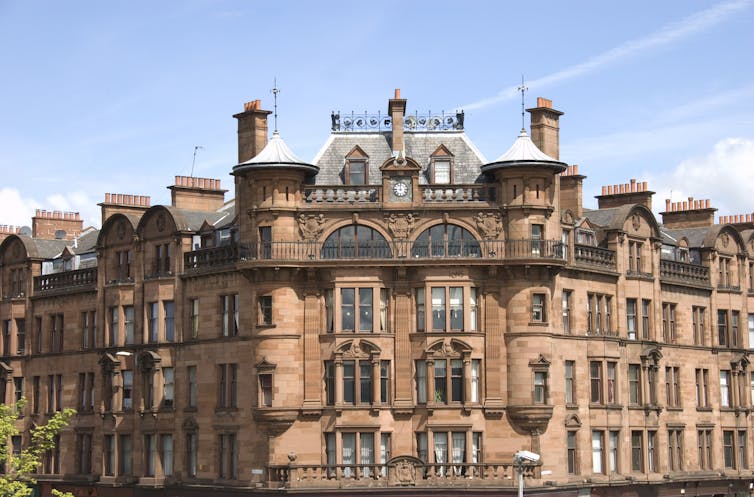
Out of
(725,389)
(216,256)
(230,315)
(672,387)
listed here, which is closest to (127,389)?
(230,315)

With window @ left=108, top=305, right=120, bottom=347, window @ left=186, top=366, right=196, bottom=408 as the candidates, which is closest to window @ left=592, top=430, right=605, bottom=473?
window @ left=186, top=366, right=196, bottom=408

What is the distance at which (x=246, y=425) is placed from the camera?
74375mm

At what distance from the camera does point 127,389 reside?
82.6 meters

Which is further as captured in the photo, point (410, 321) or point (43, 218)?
point (43, 218)

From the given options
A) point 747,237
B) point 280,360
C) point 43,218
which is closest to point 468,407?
point 280,360

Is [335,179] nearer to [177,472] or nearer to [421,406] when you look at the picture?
[421,406]

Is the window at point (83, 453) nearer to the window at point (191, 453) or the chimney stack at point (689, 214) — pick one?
the window at point (191, 453)

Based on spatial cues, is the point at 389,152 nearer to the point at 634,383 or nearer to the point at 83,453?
the point at 634,383

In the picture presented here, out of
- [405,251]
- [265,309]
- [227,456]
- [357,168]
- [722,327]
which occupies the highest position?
[357,168]

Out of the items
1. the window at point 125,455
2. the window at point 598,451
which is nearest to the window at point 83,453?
the window at point 125,455

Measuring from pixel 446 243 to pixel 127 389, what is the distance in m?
19.9

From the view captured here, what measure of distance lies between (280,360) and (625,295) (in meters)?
19.0

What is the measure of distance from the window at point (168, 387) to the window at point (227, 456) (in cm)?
462

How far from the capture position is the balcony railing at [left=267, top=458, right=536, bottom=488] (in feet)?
234
